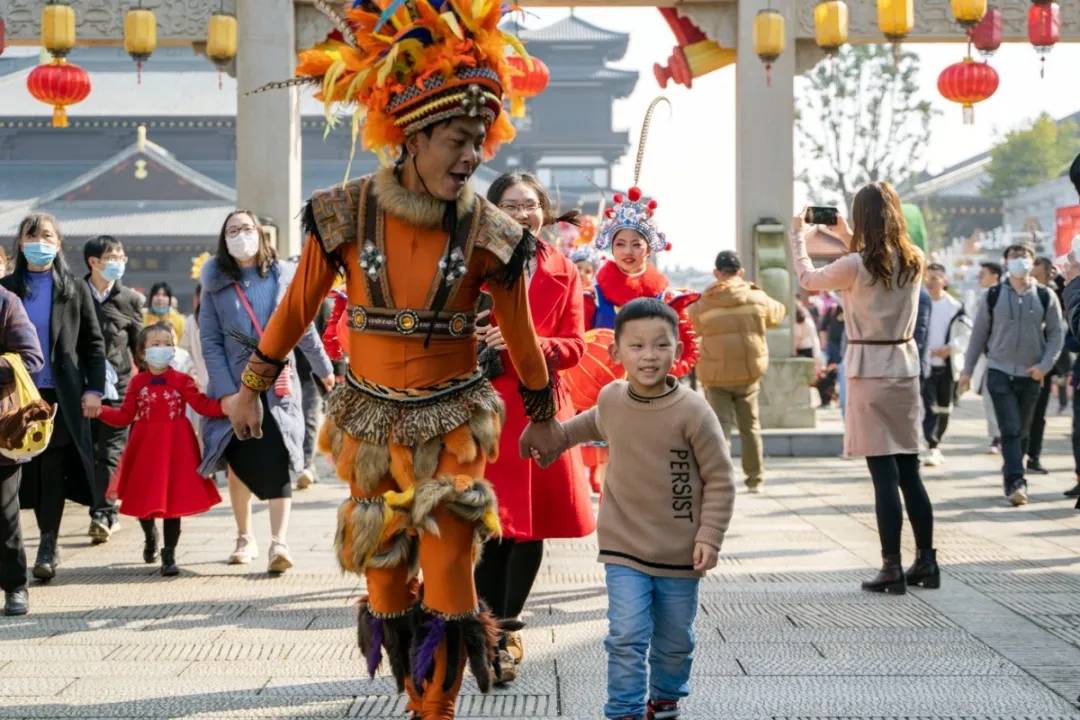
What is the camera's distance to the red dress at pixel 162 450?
7504 millimetres

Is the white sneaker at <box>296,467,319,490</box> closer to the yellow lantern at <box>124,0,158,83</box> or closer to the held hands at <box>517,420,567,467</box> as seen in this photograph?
the yellow lantern at <box>124,0,158,83</box>

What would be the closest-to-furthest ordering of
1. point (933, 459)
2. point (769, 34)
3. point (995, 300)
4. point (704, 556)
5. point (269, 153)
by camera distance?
point (704, 556) < point (995, 300) < point (933, 459) < point (769, 34) < point (269, 153)

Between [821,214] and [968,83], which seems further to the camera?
[968,83]

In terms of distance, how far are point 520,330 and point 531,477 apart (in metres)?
0.98

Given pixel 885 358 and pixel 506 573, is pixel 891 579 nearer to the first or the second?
pixel 885 358

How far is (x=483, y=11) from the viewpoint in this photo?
4160mm

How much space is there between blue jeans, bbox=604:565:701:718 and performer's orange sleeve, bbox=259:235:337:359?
115 cm

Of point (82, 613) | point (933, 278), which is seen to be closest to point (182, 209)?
point (933, 278)

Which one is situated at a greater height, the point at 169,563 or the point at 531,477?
the point at 531,477

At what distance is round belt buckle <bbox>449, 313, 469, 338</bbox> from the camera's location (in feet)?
13.7

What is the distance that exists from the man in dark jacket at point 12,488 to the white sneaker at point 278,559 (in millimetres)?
1355

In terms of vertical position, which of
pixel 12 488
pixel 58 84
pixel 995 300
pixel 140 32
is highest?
pixel 140 32

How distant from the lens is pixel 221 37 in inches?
582

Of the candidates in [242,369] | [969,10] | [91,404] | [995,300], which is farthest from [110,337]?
[969,10]
